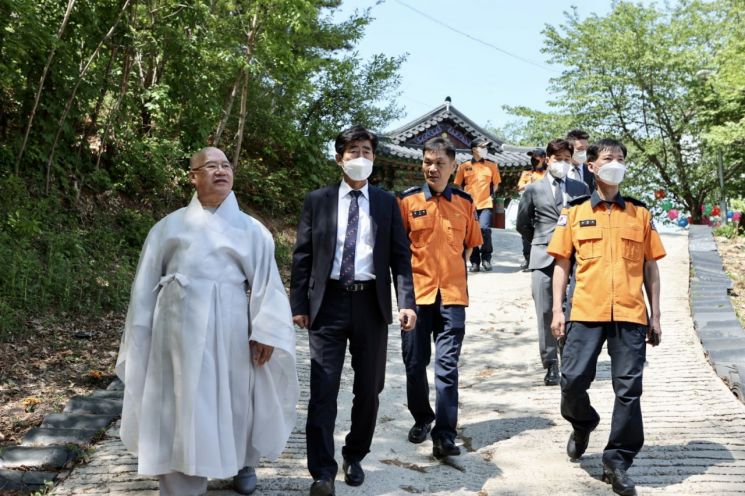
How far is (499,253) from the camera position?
15.9 meters

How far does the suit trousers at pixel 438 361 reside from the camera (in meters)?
4.63

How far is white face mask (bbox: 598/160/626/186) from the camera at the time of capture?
430 centimetres

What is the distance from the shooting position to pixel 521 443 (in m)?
5.04

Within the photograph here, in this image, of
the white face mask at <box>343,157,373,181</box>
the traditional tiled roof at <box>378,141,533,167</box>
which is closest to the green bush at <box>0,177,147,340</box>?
the white face mask at <box>343,157,373,181</box>

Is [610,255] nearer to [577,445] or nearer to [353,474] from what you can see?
[577,445]

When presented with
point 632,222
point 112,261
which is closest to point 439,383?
point 632,222

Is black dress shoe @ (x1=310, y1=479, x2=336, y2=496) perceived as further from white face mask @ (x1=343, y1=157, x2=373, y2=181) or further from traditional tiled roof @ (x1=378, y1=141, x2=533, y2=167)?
traditional tiled roof @ (x1=378, y1=141, x2=533, y2=167)

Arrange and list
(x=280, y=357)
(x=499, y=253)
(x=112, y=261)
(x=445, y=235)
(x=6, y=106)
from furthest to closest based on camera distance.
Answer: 1. (x=499, y=253)
2. (x=6, y=106)
3. (x=112, y=261)
4. (x=445, y=235)
5. (x=280, y=357)

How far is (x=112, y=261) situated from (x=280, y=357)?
23.1 ft

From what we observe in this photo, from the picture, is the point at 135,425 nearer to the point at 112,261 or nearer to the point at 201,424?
the point at 201,424

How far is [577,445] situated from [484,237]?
8.07 metres

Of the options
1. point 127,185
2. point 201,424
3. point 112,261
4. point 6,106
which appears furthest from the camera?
point 127,185

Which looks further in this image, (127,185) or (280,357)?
(127,185)

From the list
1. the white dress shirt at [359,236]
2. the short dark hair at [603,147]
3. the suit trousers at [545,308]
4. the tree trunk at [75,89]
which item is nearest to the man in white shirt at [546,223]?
the suit trousers at [545,308]
